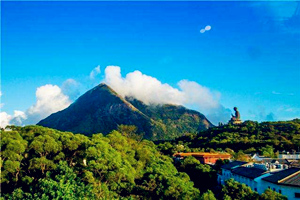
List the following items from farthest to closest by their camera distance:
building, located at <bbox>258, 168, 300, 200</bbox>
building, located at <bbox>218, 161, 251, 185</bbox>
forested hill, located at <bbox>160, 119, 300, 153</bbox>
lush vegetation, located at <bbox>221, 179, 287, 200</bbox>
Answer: forested hill, located at <bbox>160, 119, 300, 153</bbox> → building, located at <bbox>218, 161, 251, 185</bbox> → building, located at <bbox>258, 168, 300, 200</bbox> → lush vegetation, located at <bbox>221, 179, 287, 200</bbox>

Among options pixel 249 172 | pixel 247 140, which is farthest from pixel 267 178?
pixel 247 140

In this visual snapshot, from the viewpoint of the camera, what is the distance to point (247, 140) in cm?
9525

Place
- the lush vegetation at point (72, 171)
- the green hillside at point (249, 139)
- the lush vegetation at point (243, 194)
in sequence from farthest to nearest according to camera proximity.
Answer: the green hillside at point (249, 139) < the lush vegetation at point (72, 171) < the lush vegetation at point (243, 194)

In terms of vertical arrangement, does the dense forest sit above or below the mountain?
below

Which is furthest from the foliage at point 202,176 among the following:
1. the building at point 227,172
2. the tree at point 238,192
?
the tree at point 238,192

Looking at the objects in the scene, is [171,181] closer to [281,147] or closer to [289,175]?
[289,175]

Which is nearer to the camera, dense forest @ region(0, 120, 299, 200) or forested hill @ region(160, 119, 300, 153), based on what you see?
dense forest @ region(0, 120, 299, 200)

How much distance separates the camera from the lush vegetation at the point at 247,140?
278 feet

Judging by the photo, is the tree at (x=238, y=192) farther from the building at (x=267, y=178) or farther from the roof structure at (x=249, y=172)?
the roof structure at (x=249, y=172)

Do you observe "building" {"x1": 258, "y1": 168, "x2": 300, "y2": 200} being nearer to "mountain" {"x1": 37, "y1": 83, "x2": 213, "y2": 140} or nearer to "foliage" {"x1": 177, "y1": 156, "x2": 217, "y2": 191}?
"foliage" {"x1": 177, "y1": 156, "x2": 217, "y2": 191}

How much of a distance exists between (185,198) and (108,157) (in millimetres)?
8898

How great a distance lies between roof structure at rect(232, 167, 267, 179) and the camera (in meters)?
38.2

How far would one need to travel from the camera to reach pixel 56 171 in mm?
25156

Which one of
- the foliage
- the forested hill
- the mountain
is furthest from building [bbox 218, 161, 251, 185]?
the mountain
